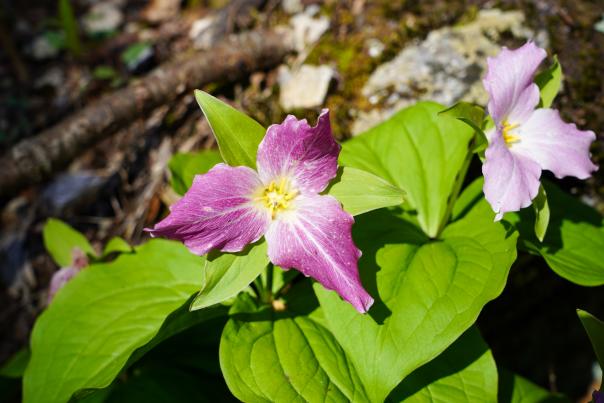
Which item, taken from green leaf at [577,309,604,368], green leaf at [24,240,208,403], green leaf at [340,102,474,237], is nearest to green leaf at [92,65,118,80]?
green leaf at [24,240,208,403]

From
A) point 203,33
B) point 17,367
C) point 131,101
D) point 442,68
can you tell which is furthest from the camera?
point 203,33

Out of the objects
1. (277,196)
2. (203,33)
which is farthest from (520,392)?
(203,33)

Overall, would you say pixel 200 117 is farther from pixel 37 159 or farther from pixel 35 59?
pixel 35 59

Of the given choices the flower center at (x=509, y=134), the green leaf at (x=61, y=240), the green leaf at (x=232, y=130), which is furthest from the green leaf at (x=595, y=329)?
the green leaf at (x=61, y=240)

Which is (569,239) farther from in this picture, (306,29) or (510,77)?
(306,29)

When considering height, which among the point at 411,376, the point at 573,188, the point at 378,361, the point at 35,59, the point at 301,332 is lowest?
the point at 573,188

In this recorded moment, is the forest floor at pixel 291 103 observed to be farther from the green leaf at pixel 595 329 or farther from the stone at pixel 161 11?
the green leaf at pixel 595 329

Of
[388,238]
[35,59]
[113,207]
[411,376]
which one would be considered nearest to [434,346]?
[411,376]

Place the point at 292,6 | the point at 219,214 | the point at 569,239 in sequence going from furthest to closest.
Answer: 1. the point at 292,6
2. the point at 569,239
3. the point at 219,214
